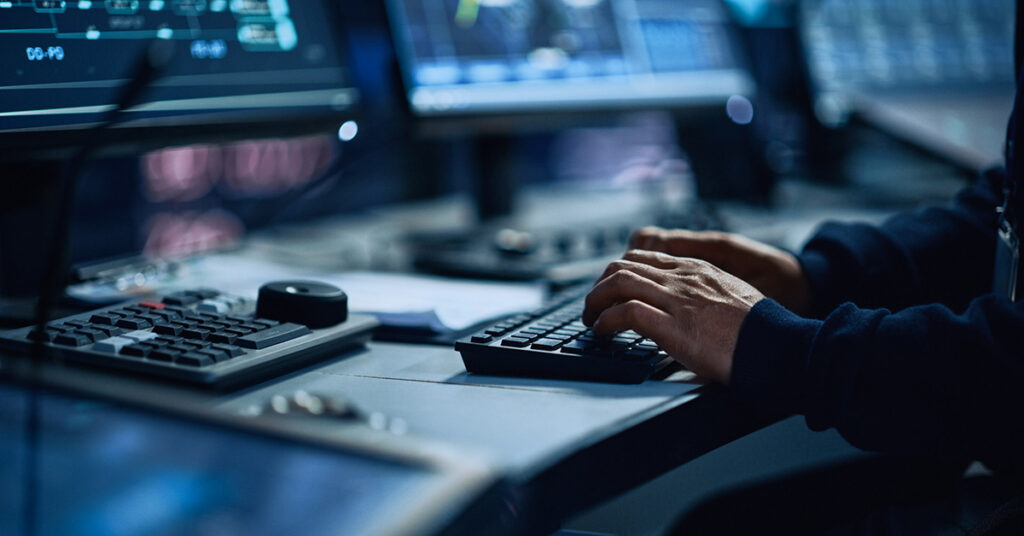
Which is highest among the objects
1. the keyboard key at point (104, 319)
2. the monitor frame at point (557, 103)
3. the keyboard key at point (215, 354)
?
the monitor frame at point (557, 103)

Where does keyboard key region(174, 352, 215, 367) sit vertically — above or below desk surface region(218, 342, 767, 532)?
above

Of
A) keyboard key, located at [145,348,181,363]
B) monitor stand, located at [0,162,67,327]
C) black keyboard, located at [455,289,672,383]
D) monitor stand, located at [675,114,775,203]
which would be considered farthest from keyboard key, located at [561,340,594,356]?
monitor stand, located at [675,114,775,203]

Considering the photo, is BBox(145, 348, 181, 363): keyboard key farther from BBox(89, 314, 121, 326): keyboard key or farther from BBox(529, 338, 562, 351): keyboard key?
BBox(529, 338, 562, 351): keyboard key

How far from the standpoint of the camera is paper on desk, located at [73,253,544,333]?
2.38ft

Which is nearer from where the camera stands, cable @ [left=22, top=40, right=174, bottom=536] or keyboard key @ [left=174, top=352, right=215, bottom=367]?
cable @ [left=22, top=40, right=174, bottom=536]

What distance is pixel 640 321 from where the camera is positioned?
1.88ft

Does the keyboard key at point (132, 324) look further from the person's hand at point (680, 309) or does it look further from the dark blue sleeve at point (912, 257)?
the dark blue sleeve at point (912, 257)

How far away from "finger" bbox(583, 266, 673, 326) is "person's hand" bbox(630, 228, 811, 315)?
176 millimetres

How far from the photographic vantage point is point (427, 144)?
1.62m

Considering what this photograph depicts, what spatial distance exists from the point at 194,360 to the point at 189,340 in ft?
0.13

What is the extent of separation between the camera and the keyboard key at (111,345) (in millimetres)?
547

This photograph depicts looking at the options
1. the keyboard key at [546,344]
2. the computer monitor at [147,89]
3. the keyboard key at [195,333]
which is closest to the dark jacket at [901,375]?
the keyboard key at [546,344]

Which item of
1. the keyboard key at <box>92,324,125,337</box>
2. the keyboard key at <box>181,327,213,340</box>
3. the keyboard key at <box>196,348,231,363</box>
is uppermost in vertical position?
the keyboard key at <box>92,324,125,337</box>

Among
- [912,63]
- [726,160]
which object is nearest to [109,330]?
[726,160]
